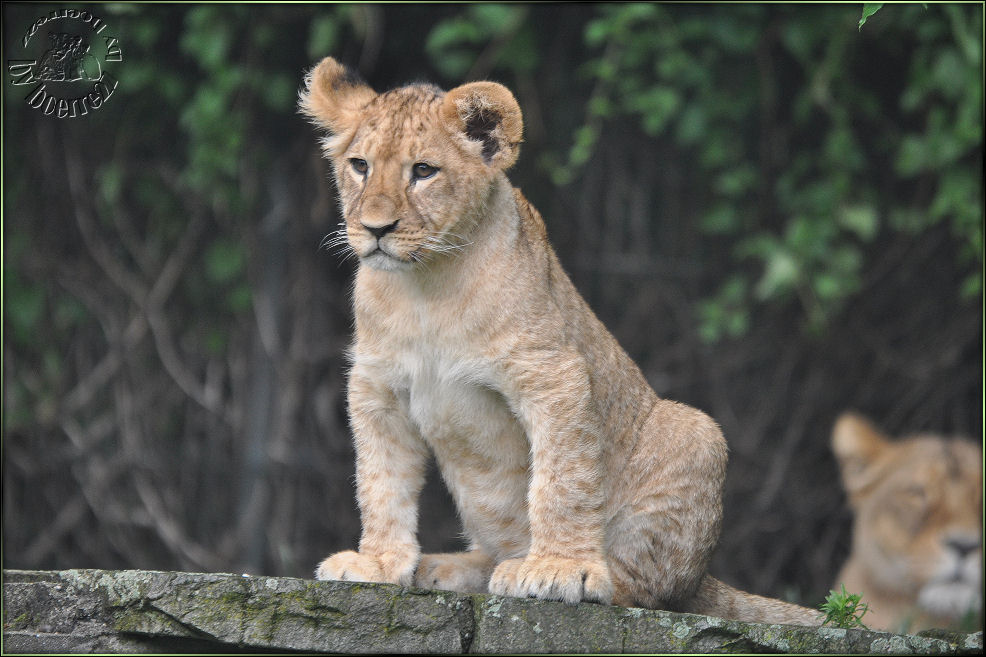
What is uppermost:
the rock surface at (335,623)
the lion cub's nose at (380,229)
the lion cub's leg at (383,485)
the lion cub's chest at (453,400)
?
the lion cub's nose at (380,229)

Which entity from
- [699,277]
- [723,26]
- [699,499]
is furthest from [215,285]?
[699,499]

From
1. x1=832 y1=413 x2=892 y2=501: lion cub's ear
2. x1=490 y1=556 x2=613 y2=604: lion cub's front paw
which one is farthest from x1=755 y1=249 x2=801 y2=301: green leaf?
x1=490 y1=556 x2=613 y2=604: lion cub's front paw

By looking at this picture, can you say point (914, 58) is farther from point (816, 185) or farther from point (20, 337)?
point (20, 337)

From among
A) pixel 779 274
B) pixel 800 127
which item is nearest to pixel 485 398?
pixel 779 274

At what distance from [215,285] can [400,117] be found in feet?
11.7

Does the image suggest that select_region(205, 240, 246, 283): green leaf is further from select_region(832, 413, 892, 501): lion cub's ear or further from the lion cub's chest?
select_region(832, 413, 892, 501): lion cub's ear

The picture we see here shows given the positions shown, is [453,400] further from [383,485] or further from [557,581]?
[557,581]

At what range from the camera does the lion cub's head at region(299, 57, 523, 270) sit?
3.23 metres

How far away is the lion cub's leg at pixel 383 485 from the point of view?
3377 millimetres

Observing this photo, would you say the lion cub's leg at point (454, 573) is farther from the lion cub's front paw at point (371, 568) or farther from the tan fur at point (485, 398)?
the lion cub's front paw at point (371, 568)

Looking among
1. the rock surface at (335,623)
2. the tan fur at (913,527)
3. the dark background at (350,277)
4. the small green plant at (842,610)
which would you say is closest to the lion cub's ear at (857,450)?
the tan fur at (913,527)

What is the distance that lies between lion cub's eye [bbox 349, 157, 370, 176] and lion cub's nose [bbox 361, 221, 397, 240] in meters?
0.25

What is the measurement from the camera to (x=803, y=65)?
6.46 metres

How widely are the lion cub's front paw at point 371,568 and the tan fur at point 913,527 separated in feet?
9.67
